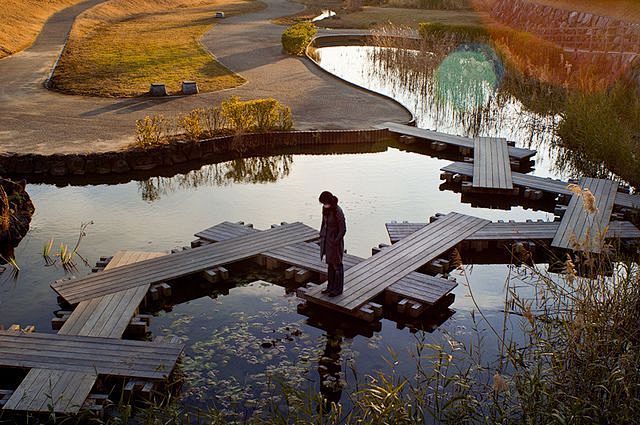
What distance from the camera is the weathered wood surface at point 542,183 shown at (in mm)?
12508

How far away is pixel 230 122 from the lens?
53.8 ft

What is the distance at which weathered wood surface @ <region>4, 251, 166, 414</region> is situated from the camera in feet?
22.1

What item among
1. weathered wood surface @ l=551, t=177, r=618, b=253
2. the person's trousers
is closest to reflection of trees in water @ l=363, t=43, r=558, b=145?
weathered wood surface @ l=551, t=177, r=618, b=253

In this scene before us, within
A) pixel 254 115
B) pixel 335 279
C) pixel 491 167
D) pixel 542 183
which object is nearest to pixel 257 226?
pixel 335 279

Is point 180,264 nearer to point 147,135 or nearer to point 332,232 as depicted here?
point 332,232

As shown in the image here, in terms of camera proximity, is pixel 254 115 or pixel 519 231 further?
pixel 254 115

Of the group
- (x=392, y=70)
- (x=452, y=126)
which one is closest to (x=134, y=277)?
(x=452, y=126)

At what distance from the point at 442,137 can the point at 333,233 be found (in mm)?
9147

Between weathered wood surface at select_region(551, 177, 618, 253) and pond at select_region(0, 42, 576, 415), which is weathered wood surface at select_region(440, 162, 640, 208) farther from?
pond at select_region(0, 42, 576, 415)

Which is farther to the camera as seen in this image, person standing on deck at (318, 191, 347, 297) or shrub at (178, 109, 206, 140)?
shrub at (178, 109, 206, 140)

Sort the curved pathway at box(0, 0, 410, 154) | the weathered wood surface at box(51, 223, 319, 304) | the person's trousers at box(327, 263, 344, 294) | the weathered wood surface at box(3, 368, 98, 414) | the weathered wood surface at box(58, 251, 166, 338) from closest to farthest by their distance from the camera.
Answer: the weathered wood surface at box(3, 368, 98, 414) → the weathered wood surface at box(58, 251, 166, 338) → the person's trousers at box(327, 263, 344, 294) → the weathered wood surface at box(51, 223, 319, 304) → the curved pathway at box(0, 0, 410, 154)

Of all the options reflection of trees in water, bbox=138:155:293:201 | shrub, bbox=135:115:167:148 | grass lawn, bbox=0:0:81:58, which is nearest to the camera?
reflection of trees in water, bbox=138:155:293:201

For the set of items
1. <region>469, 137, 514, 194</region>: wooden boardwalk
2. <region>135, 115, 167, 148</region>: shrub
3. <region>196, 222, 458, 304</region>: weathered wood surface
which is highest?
<region>135, 115, 167, 148</region>: shrub

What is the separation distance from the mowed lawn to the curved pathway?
707 mm
